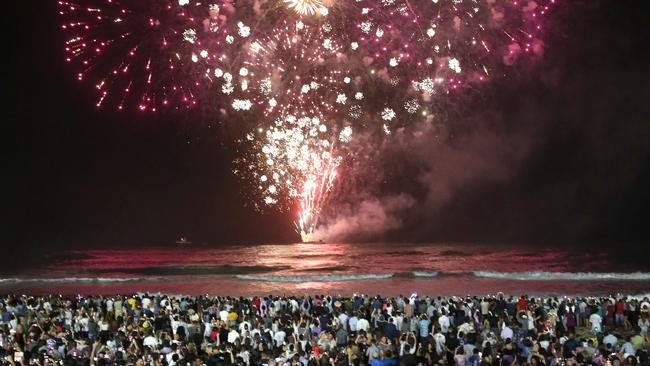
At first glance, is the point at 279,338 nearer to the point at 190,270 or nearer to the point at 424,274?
the point at 424,274

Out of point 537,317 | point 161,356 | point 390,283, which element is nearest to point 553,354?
point 537,317

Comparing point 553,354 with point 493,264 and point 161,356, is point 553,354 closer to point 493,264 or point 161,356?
point 161,356

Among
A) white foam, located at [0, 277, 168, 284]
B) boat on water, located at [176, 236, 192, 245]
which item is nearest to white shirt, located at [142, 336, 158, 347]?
white foam, located at [0, 277, 168, 284]

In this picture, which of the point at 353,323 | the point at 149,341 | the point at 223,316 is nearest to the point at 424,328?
the point at 353,323

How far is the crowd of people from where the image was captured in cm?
1144

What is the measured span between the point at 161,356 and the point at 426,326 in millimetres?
6485

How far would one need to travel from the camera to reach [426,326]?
48.6ft

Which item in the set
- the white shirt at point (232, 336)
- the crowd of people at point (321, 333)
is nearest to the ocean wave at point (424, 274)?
the crowd of people at point (321, 333)

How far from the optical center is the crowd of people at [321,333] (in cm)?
1144

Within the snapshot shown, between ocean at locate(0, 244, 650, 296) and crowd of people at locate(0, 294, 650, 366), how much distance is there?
14231mm

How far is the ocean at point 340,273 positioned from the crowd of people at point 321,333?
46.7 ft

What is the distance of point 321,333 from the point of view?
13.2 m

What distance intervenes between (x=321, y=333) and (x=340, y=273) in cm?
3298

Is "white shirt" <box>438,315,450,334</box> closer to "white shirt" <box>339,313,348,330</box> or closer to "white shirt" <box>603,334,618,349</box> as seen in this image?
"white shirt" <box>339,313,348,330</box>
